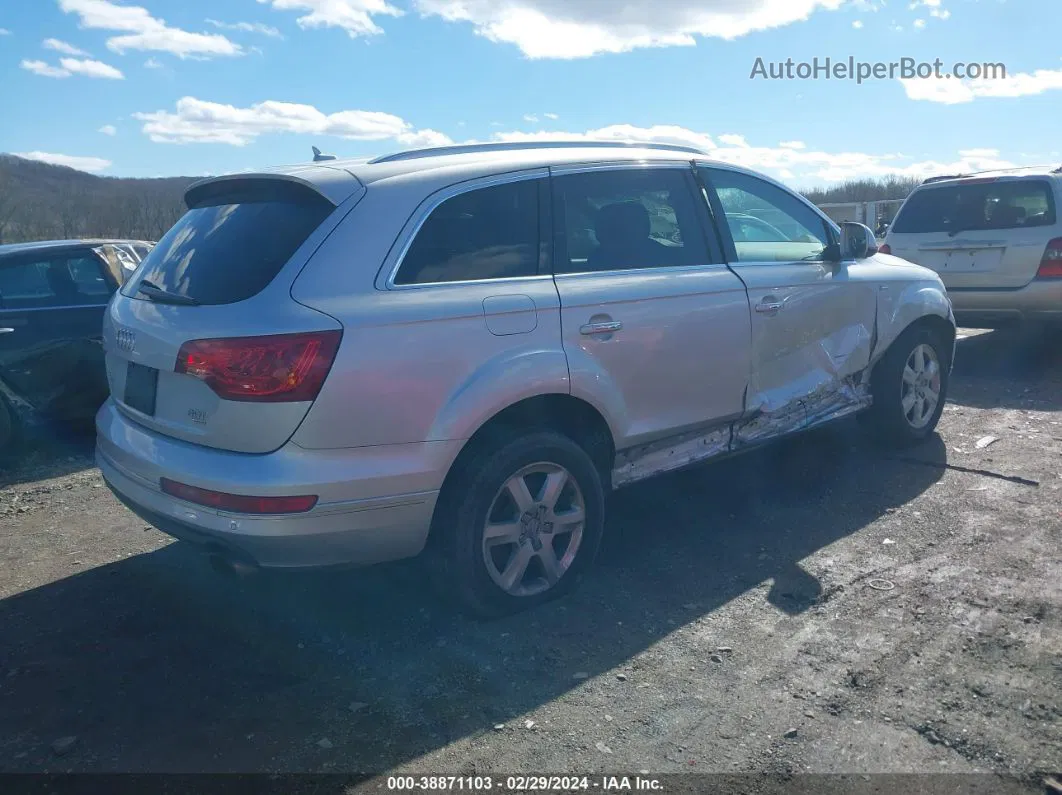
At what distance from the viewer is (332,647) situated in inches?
148

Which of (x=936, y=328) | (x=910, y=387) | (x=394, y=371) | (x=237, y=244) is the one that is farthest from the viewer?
(x=936, y=328)

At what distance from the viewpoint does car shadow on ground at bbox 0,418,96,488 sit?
6453mm

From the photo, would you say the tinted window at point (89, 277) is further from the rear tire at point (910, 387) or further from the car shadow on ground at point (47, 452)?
the rear tire at point (910, 387)

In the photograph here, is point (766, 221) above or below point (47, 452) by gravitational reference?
above

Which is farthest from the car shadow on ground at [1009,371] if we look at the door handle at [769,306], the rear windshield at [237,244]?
the rear windshield at [237,244]

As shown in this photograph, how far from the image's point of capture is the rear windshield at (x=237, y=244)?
346cm

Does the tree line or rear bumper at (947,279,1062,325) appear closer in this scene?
rear bumper at (947,279,1062,325)

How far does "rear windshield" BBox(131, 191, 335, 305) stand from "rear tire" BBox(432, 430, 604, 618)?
42.7 inches

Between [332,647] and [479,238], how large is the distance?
70.1 inches

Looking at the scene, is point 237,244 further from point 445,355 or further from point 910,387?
point 910,387

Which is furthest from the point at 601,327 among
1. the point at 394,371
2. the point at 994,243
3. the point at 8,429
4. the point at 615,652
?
the point at 994,243

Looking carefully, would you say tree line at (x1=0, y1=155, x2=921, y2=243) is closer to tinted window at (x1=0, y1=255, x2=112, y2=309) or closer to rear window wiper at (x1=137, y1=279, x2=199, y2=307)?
tinted window at (x1=0, y1=255, x2=112, y2=309)

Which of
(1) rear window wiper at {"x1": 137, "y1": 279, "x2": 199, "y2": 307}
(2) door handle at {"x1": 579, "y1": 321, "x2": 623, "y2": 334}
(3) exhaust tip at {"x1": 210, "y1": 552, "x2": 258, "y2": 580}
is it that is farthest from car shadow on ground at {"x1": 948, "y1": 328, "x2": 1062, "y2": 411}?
(1) rear window wiper at {"x1": 137, "y1": 279, "x2": 199, "y2": 307}

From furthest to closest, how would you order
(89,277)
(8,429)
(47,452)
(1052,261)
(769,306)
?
(1052,261) → (89,277) → (47,452) → (8,429) → (769,306)
